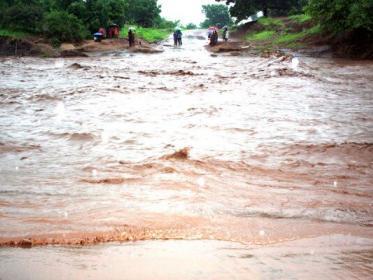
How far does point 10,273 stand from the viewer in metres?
2.38

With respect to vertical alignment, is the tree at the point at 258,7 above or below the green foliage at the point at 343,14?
above

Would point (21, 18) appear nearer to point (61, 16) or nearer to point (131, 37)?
point (61, 16)

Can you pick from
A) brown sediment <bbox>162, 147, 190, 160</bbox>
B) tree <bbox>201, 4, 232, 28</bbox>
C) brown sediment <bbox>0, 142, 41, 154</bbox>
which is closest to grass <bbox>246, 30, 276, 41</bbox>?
brown sediment <bbox>162, 147, 190, 160</bbox>

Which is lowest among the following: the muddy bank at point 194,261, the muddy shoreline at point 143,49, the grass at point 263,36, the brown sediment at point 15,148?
the brown sediment at point 15,148

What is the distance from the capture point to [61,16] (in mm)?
29094

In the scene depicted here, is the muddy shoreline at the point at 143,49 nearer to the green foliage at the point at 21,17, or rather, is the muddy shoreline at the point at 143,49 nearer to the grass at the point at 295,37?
the grass at the point at 295,37

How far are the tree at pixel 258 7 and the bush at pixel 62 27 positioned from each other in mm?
14143

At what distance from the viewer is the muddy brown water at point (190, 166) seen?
341 cm

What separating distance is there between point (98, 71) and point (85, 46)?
11.8 metres

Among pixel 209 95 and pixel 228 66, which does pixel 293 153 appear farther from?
pixel 228 66

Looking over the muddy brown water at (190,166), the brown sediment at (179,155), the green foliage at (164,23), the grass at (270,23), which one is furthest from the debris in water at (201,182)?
the green foliage at (164,23)

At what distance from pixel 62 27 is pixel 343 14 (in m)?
17.6

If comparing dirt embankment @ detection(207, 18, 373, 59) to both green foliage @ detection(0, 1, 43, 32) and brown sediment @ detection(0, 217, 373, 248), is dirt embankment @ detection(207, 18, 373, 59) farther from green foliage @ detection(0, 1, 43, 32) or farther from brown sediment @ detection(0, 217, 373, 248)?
brown sediment @ detection(0, 217, 373, 248)

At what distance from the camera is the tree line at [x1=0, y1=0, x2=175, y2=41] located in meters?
28.6
